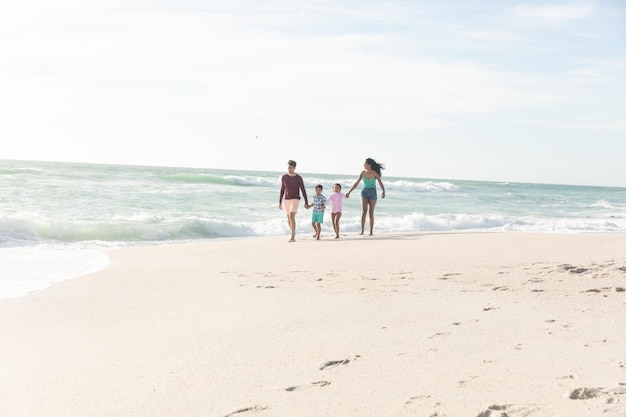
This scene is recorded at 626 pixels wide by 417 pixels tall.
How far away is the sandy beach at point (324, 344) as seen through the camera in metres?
2.71

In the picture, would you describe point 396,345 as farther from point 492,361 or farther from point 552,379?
point 552,379

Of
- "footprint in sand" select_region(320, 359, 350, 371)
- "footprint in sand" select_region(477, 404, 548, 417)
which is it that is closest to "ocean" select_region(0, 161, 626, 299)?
"footprint in sand" select_region(320, 359, 350, 371)

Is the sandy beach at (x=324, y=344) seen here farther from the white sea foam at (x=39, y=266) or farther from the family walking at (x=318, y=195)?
the family walking at (x=318, y=195)

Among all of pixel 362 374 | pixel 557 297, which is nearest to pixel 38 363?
pixel 362 374

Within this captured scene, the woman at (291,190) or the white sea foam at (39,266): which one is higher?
the woman at (291,190)

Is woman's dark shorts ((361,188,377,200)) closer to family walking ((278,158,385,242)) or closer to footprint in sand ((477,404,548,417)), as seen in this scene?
family walking ((278,158,385,242))

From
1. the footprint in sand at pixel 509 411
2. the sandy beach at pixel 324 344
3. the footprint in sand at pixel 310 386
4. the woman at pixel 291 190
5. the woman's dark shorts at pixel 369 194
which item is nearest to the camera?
the footprint in sand at pixel 509 411

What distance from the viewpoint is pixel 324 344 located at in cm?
363

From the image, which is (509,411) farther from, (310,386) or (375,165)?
(375,165)

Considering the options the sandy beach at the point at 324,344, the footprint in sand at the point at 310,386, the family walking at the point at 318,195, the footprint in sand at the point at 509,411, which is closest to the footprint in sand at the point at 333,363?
the sandy beach at the point at 324,344

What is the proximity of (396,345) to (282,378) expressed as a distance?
0.80m

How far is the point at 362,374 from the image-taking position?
3027 millimetres

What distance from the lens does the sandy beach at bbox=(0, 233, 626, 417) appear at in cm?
271

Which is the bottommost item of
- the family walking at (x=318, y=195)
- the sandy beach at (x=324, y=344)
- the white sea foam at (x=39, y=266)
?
the white sea foam at (x=39, y=266)
